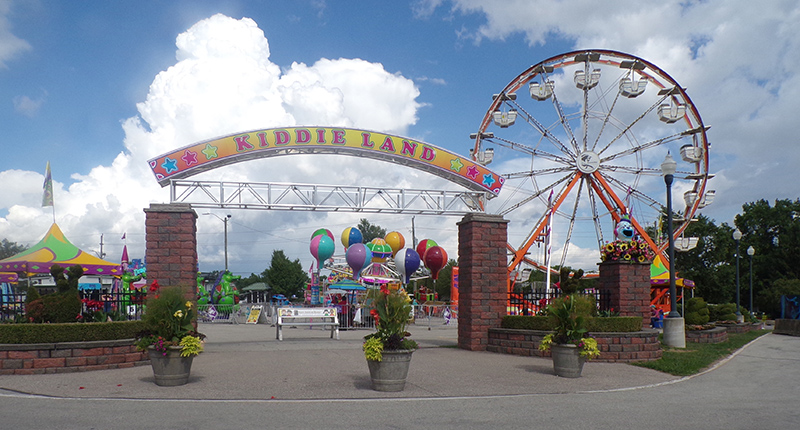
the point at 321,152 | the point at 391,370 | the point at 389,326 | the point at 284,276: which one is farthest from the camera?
the point at 284,276

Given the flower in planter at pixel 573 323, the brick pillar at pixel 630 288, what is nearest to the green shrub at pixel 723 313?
the brick pillar at pixel 630 288

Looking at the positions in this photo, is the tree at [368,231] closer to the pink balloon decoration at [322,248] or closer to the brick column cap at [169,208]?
the pink balloon decoration at [322,248]

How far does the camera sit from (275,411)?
729 centimetres

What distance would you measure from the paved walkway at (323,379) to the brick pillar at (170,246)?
1808mm

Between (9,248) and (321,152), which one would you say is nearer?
(321,152)

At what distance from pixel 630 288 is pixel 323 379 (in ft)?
27.2

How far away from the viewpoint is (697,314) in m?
19.4

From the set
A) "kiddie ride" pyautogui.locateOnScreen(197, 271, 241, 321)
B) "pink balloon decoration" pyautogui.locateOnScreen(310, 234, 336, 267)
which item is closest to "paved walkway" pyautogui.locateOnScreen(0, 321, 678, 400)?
"kiddie ride" pyautogui.locateOnScreen(197, 271, 241, 321)

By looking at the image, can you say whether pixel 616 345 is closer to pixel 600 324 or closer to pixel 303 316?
pixel 600 324

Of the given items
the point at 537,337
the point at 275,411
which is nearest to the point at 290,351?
the point at 537,337

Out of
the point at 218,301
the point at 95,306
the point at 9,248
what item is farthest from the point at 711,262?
the point at 9,248

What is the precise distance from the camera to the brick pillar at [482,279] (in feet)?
46.6

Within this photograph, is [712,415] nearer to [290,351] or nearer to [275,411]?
[275,411]

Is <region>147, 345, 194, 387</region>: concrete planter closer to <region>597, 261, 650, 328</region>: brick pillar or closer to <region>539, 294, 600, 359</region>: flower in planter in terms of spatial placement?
<region>539, 294, 600, 359</region>: flower in planter
